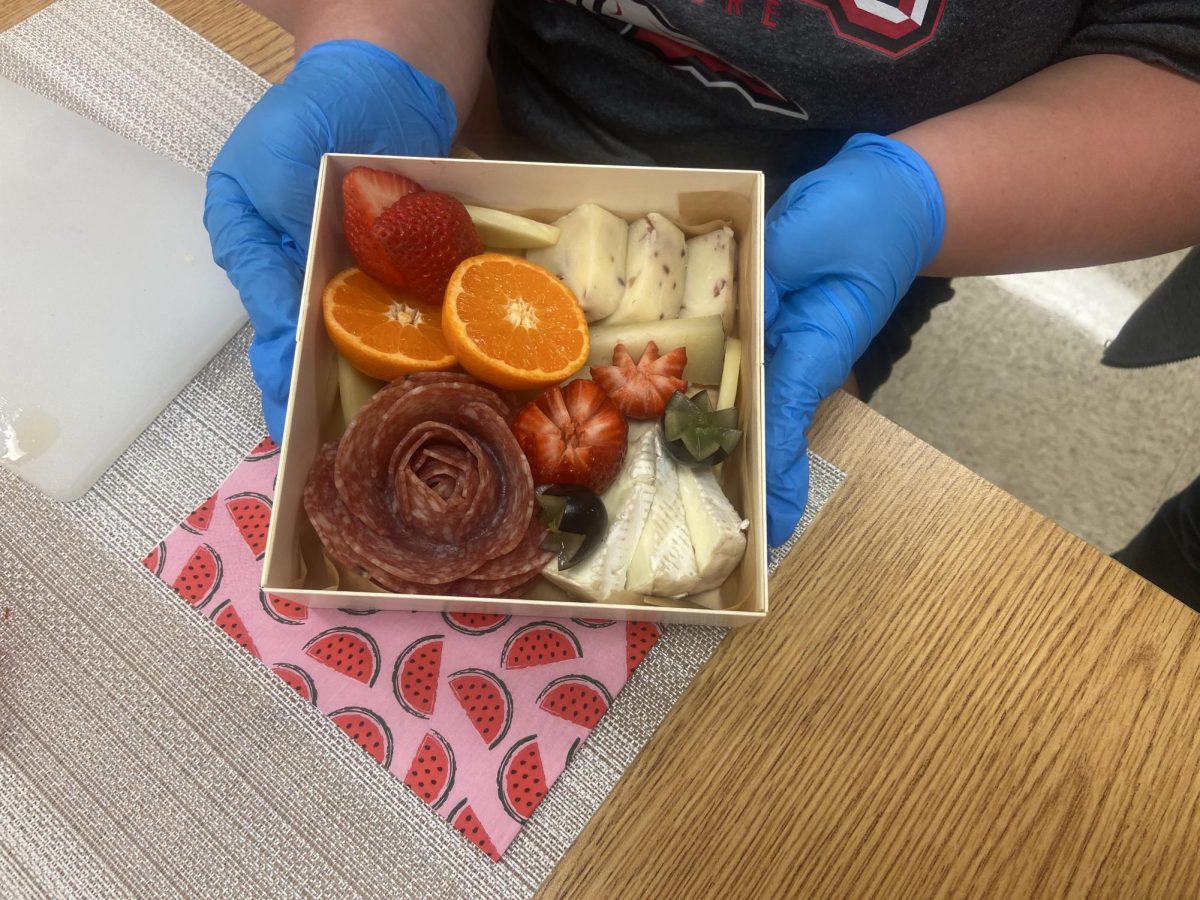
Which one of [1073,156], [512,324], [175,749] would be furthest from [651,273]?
[175,749]

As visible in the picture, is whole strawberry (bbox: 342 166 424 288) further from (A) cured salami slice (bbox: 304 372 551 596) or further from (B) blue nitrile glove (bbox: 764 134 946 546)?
(B) blue nitrile glove (bbox: 764 134 946 546)

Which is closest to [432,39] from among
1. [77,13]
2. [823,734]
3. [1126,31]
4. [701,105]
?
[701,105]

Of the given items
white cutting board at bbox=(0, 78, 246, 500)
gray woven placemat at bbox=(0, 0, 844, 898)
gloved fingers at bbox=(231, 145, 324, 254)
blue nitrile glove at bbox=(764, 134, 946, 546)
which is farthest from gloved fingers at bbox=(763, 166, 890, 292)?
white cutting board at bbox=(0, 78, 246, 500)

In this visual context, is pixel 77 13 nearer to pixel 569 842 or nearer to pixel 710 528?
pixel 710 528

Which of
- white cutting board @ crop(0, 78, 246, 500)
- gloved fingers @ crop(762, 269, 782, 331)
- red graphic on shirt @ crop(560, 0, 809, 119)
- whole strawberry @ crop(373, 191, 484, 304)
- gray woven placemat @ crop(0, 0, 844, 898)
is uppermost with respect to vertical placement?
red graphic on shirt @ crop(560, 0, 809, 119)

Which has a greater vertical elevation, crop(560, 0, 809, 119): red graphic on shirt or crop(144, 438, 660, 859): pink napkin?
crop(560, 0, 809, 119): red graphic on shirt

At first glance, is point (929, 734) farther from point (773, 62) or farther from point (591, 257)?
point (773, 62)

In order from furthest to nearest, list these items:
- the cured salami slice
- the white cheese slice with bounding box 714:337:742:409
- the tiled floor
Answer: the tiled floor
the white cheese slice with bounding box 714:337:742:409
the cured salami slice
